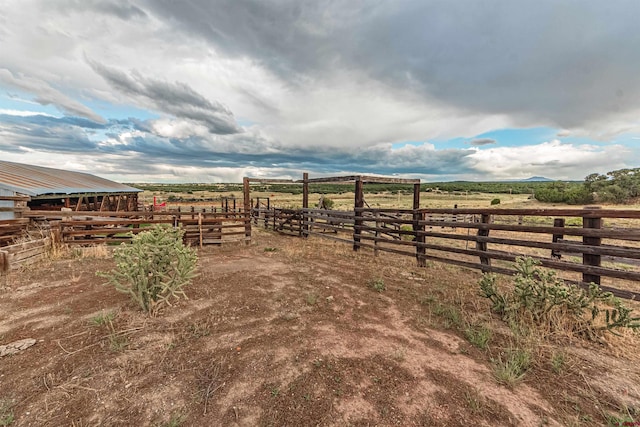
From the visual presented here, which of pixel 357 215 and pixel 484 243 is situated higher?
pixel 357 215

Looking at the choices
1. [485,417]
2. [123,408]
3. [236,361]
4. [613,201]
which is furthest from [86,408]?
[613,201]

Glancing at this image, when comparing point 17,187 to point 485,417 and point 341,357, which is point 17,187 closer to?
point 341,357

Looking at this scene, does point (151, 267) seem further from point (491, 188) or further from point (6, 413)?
point (491, 188)

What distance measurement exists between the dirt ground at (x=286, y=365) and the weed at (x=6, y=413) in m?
0.01

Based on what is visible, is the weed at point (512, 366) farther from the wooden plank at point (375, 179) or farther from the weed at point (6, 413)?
the wooden plank at point (375, 179)

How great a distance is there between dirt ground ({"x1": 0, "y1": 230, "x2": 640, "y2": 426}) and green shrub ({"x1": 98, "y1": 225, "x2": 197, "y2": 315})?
11.9 inches

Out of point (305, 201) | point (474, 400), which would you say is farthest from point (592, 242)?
point (305, 201)

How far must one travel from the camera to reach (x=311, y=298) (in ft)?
15.9

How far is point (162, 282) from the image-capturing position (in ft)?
13.9

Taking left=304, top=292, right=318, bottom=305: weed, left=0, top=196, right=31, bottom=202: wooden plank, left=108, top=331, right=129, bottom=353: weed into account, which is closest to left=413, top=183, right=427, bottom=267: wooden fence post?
left=304, top=292, right=318, bottom=305: weed

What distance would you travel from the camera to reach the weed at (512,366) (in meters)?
2.71

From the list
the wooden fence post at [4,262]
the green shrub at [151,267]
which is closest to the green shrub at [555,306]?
the green shrub at [151,267]

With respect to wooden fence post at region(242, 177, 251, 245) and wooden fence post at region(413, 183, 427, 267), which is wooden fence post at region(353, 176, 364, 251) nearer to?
wooden fence post at region(413, 183, 427, 267)

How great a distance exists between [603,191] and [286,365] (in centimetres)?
4660
